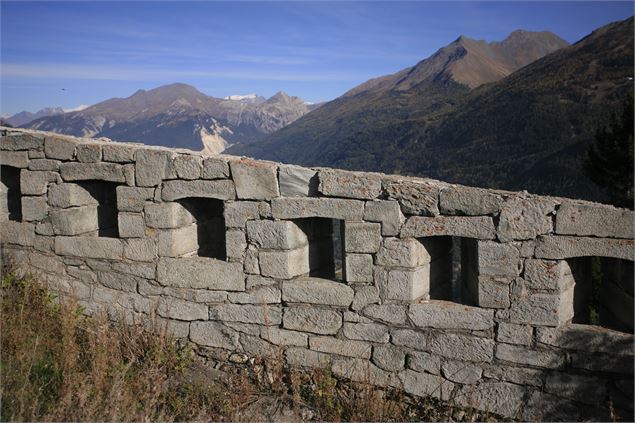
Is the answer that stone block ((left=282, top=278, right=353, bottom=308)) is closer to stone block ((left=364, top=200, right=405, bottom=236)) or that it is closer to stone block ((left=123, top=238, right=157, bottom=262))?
stone block ((left=364, top=200, right=405, bottom=236))

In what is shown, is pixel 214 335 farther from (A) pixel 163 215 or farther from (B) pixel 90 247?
(B) pixel 90 247

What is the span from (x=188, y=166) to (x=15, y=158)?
8.07ft

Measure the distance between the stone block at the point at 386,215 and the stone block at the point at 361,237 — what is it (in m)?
0.07

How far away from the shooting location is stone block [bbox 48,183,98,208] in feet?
18.2

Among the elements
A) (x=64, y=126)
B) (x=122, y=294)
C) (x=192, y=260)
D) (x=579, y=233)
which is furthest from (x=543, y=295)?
(x=64, y=126)

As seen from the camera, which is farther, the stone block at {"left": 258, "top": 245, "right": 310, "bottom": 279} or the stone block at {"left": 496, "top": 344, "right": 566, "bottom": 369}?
the stone block at {"left": 258, "top": 245, "right": 310, "bottom": 279}

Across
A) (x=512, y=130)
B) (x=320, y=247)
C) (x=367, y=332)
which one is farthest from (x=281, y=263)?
(x=512, y=130)

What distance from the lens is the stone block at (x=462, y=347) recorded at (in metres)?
4.23

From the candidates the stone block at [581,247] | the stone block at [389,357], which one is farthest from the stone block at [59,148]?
the stone block at [581,247]

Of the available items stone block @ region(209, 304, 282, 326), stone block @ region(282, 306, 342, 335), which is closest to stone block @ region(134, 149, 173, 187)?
stone block @ region(209, 304, 282, 326)

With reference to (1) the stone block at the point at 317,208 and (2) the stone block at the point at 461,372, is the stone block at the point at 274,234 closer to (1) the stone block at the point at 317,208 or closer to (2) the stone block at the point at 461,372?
(1) the stone block at the point at 317,208

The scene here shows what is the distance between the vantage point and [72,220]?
5578mm

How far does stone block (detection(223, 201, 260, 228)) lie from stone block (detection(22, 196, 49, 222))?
8.10 feet

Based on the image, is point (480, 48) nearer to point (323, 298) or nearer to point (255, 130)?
point (255, 130)
